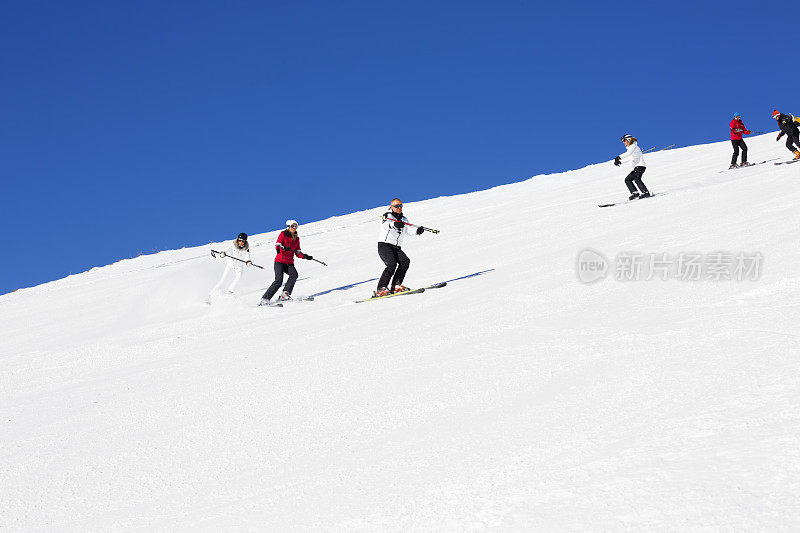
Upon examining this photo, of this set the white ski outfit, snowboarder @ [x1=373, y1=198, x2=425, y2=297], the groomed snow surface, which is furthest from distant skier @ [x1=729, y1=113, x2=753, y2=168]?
the white ski outfit

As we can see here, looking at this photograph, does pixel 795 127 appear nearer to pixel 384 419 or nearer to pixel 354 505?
pixel 384 419

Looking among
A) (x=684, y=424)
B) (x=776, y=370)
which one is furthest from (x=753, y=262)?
(x=684, y=424)

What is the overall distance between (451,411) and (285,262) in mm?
8262

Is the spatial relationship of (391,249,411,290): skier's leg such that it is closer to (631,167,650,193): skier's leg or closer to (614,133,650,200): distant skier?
(614,133,650,200): distant skier

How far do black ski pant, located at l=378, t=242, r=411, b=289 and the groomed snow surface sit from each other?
2.66ft

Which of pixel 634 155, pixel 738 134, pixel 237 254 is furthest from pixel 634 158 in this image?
pixel 237 254

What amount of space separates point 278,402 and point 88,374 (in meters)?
3.82

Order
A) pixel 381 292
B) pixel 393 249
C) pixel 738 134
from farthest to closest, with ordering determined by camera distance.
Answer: pixel 738 134
pixel 393 249
pixel 381 292

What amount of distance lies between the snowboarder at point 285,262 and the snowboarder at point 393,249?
1.89 m

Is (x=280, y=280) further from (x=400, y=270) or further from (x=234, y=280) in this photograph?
(x=400, y=270)

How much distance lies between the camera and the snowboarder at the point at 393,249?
427 inches

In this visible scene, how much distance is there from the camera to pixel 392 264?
1085 cm

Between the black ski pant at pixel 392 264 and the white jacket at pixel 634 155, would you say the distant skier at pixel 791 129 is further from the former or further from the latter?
the black ski pant at pixel 392 264

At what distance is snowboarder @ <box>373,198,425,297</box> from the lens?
1084cm
